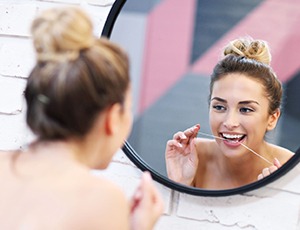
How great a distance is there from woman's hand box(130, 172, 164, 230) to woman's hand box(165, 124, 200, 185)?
283 mm

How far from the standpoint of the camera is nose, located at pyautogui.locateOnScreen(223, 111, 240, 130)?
3.15 feet

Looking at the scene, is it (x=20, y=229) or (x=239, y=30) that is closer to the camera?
(x=20, y=229)

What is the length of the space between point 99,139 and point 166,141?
35cm

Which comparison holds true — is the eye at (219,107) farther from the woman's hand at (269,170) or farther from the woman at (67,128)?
the woman at (67,128)

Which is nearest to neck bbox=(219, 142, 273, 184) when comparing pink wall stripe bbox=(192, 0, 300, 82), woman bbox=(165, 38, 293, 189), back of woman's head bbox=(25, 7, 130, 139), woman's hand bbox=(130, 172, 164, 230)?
woman bbox=(165, 38, 293, 189)

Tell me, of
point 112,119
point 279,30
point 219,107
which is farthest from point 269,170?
point 112,119

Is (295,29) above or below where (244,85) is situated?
above

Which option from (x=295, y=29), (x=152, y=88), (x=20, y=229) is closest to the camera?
(x=20, y=229)

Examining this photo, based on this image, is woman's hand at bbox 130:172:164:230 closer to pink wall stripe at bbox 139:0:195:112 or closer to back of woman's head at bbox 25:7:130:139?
back of woman's head at bbox 25:7:130:139

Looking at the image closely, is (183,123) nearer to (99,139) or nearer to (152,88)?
(152,88)

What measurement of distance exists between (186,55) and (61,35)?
41 centimetres

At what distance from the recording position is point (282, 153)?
0.92m

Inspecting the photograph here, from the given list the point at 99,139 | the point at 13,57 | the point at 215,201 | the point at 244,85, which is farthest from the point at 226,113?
the point at 13,57

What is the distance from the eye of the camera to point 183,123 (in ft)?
3.29
